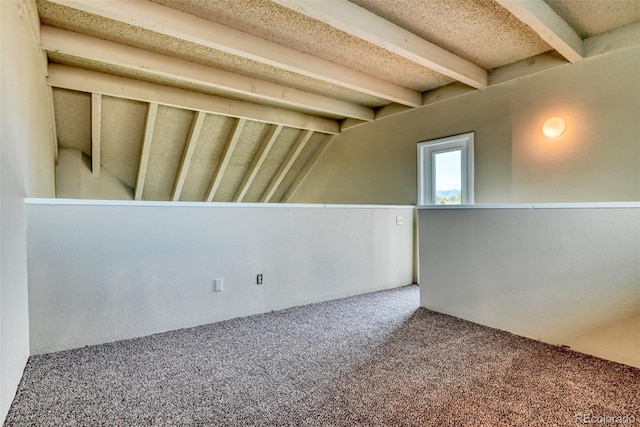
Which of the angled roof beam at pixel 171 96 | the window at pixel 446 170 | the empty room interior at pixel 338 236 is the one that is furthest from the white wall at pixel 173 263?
the angled roof beam at pixel 171 96

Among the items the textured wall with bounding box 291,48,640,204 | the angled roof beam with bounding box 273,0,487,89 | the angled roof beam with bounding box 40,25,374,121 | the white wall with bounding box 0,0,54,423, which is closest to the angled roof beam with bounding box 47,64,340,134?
the angled roof beam with bounding box 40,25,374,121

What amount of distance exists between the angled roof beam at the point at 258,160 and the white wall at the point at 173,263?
1.97 m

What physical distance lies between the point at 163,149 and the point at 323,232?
109 inches

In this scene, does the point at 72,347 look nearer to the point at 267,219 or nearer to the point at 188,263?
the point at 188,263

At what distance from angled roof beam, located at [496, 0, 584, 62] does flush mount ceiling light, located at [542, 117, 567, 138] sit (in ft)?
1.69

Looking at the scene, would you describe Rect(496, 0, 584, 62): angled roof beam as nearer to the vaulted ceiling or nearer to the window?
the vaulted ceiling

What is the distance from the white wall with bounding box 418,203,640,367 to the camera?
2.09m

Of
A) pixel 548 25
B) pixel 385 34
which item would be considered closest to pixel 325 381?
pixel 385 34

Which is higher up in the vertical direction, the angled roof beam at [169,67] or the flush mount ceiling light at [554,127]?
the angled roof beam at [169,67]

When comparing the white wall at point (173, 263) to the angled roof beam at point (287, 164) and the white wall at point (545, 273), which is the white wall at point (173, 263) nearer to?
the white wall at point (545, 273)

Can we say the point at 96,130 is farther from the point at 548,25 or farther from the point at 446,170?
the point at 548,25

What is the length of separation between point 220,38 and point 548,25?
2.47 m

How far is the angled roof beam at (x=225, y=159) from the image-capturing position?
4.71m

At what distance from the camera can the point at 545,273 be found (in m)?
2.42
